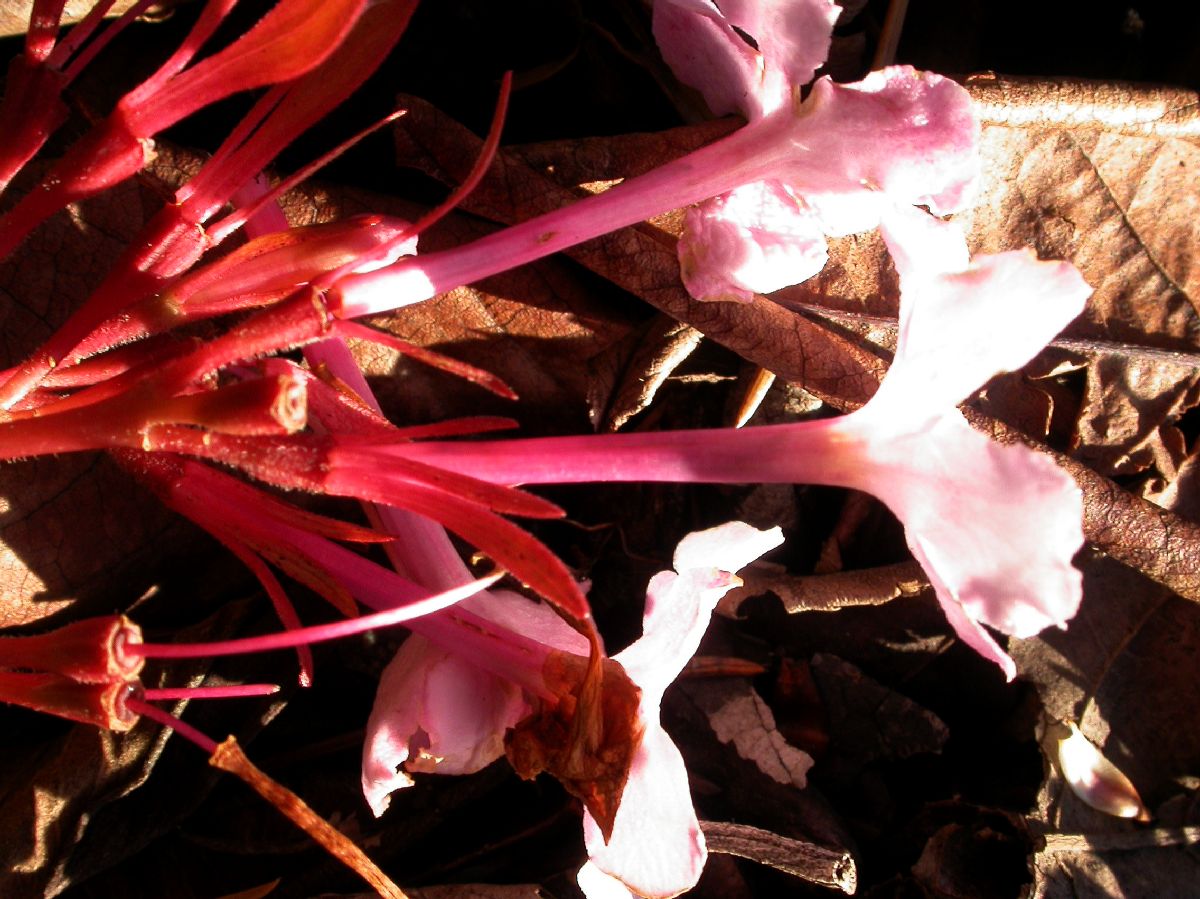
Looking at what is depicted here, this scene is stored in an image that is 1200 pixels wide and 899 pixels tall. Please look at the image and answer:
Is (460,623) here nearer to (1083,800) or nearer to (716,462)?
(716,462)

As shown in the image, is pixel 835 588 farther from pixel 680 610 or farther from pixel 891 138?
pixel 891 138

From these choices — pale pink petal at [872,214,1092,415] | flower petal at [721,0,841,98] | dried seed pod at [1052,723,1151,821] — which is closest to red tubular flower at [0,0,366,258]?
flower petal at [721,0,841,98]

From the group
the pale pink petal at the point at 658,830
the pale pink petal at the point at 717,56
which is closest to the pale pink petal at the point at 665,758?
the pale pink petal at the point at 658,830

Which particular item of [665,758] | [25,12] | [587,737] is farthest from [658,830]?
[25,12]

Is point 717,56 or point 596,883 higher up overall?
point 717,56

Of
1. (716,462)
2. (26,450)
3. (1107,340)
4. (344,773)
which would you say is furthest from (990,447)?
(344,773)

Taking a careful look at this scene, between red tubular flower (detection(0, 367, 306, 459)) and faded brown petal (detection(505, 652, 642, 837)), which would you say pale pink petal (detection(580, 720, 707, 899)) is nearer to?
faded brown petal (detection(505, 652, 642, 837))
